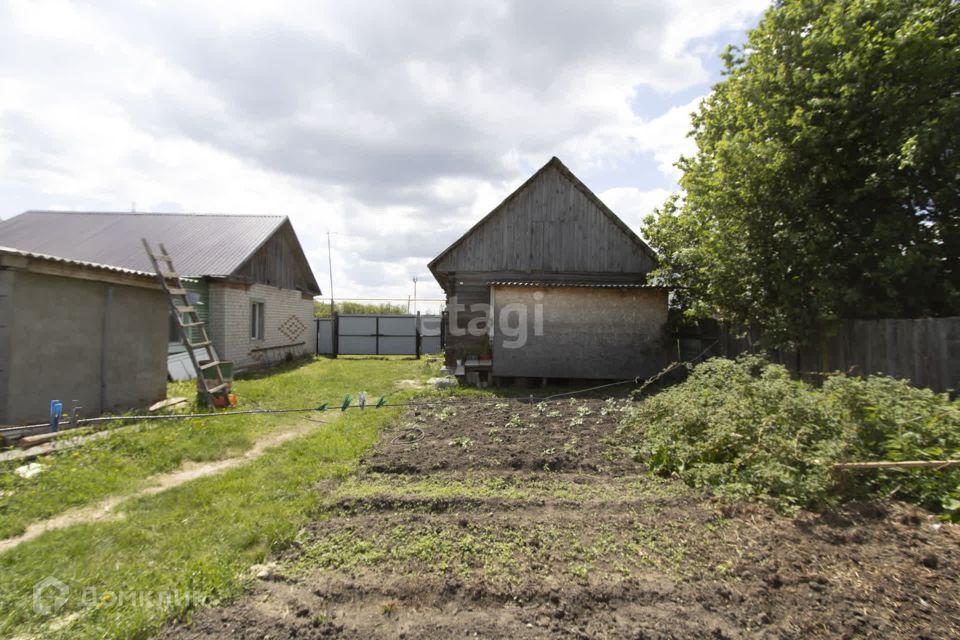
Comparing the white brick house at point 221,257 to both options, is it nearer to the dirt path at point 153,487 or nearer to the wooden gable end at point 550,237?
the wooden gable end at point 550,237

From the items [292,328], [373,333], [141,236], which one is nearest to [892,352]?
[373,333]

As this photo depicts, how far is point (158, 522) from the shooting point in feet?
12.5

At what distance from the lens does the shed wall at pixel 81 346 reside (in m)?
5.82

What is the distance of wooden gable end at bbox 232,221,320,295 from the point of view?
14.7m

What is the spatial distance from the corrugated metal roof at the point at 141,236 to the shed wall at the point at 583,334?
819 centimetres

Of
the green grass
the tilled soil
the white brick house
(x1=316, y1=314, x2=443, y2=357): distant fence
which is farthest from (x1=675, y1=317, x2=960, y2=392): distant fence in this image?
(x1=316, y1=314, x2=443, y2=357): distant fence

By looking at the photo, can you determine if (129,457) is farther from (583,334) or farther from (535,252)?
(535,252)

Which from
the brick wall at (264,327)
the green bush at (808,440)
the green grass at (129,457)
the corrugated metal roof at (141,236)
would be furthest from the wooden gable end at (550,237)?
the green bush at (808,440)

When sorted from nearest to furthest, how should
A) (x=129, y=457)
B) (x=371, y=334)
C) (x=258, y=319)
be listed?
(x=129, y=457) < (x=258, y=319) < (x=371, y=334)

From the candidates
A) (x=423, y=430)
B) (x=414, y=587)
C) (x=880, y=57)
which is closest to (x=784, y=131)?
(x=880, y=57)

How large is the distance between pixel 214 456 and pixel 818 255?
890 cm

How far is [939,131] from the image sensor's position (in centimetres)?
601

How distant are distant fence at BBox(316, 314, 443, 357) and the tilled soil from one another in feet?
52.1

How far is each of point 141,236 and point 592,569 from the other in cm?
1803
